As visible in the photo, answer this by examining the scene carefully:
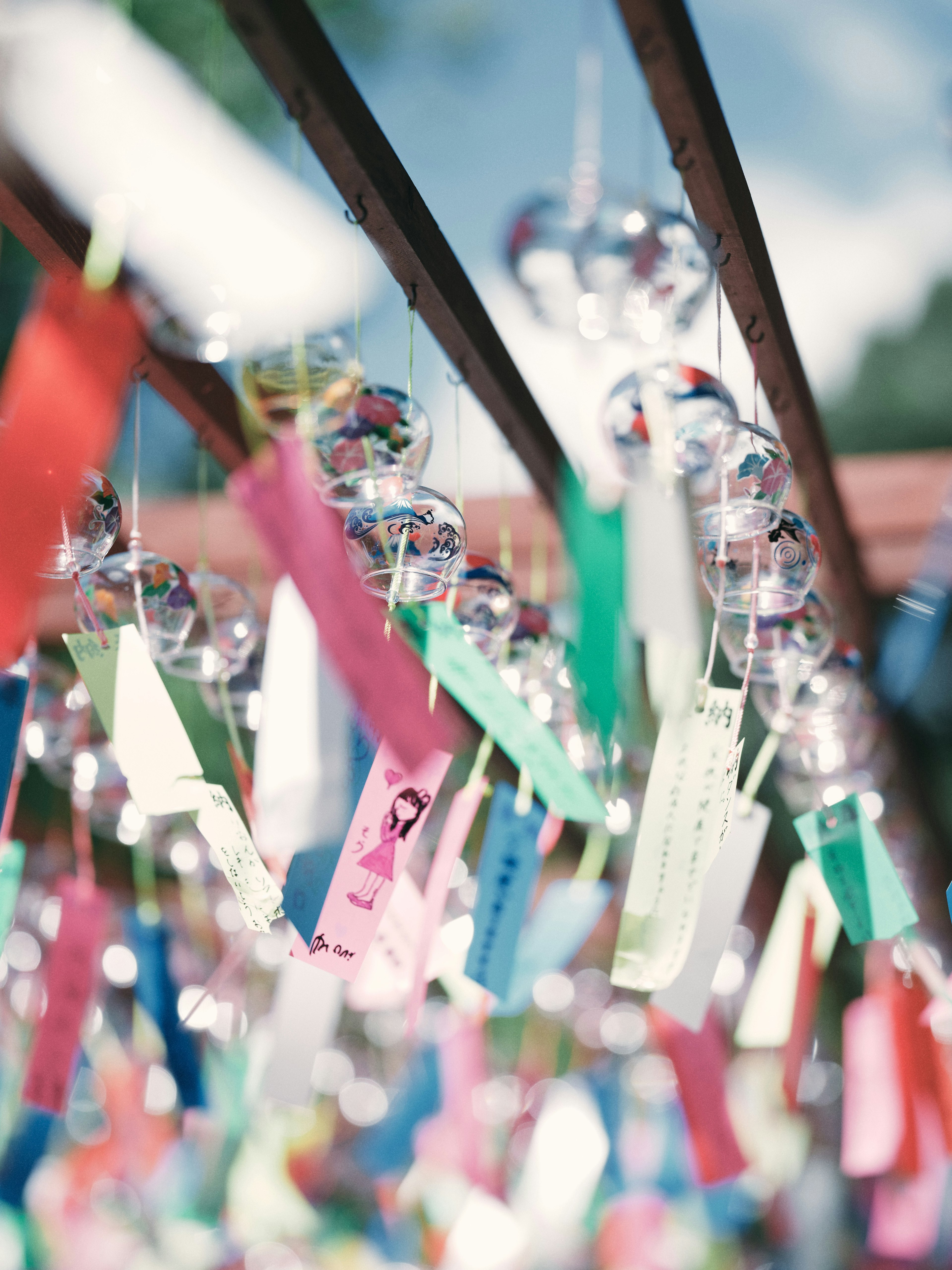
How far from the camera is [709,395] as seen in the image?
1.04 m

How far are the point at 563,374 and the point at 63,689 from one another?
1122 mm

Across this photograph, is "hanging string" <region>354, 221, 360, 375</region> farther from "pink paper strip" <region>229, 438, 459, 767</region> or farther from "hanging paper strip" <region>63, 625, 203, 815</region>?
"hanging paper strip" <region>63, 625, 203, 815</region>

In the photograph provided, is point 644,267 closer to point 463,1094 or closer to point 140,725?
point 140,725

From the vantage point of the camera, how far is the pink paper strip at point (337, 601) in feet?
3.37

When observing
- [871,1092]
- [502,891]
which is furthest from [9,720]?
[871,1092]

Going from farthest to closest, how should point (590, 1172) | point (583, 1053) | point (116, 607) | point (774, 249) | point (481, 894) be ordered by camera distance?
point (583, 1053)
point (774, 249)
point (590, 1172)
point (481, 894)
point (116, 607)

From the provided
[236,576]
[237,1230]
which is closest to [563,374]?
[236,576]

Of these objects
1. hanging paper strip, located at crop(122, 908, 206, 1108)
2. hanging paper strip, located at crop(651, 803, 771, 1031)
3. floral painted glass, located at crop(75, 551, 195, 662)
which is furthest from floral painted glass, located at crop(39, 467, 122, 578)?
hanging paper strip, located at crop(122, 908, 206, 1108)

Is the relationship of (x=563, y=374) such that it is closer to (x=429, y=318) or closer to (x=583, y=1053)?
(x=429, y=318)

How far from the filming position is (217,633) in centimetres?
130

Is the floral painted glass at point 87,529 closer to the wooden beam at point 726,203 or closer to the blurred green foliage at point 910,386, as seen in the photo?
the wooden beam at point 726,203

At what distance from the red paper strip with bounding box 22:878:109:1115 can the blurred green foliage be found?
231 cm

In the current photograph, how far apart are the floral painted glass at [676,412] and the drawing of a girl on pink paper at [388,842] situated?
0.34 metres

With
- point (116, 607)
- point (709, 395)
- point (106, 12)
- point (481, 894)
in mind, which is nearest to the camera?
point (106, 12)
